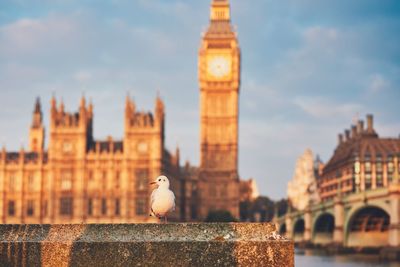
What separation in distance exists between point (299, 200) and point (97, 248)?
628 feet

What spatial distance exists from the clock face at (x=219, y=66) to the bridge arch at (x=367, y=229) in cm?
3990

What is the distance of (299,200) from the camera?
19825cm

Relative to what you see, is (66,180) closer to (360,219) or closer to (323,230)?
(323,230)

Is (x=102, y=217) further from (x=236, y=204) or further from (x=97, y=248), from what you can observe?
(x=97, y=248)

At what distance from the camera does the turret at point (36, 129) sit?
141 meters

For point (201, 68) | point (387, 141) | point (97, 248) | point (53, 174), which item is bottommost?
point (97, 248)

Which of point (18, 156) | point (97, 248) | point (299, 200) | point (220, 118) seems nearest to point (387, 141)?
point (220, 118)

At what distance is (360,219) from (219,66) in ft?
137

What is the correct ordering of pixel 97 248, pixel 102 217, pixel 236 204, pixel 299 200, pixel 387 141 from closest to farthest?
pixel 97 248 → pixel 102 217 → pixel 236 204 → pixel 387 141 → pixel 299 200

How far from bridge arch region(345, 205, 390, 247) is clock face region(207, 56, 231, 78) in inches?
1571

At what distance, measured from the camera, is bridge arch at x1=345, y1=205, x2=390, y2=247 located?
292 ft

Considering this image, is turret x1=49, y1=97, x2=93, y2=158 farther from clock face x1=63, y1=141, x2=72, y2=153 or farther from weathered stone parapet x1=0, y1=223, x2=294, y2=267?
weathered stone parapet x1=0, y1=223, x2=294, y2=267

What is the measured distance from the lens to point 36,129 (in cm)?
14438

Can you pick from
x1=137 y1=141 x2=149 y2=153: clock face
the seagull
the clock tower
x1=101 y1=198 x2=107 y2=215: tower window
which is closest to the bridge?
the clock tower
